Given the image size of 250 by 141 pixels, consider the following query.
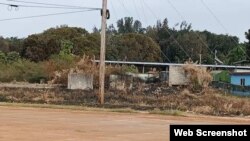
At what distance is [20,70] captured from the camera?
5934 cm

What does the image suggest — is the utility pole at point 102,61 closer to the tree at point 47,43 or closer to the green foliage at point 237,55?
the tree at point 47,43

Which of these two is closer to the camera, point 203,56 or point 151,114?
point 151,114

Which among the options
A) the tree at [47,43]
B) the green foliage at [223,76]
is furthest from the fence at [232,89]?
the tree at [47,43]

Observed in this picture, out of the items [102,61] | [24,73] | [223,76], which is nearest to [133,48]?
[223,76]

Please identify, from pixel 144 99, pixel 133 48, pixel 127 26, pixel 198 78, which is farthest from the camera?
pixel 127 26

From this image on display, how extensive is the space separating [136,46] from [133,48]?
1224 mm

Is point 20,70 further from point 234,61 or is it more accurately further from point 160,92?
point 234,61

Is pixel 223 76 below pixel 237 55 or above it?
below

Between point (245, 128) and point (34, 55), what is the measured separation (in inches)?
3702

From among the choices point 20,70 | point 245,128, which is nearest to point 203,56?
point 20,70

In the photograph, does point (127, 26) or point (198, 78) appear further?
point (127, 26)

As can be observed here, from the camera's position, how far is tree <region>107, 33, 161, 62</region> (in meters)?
117

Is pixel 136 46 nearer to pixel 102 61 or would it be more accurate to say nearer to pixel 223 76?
pixel 223 76

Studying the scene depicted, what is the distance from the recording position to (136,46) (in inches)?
4619
